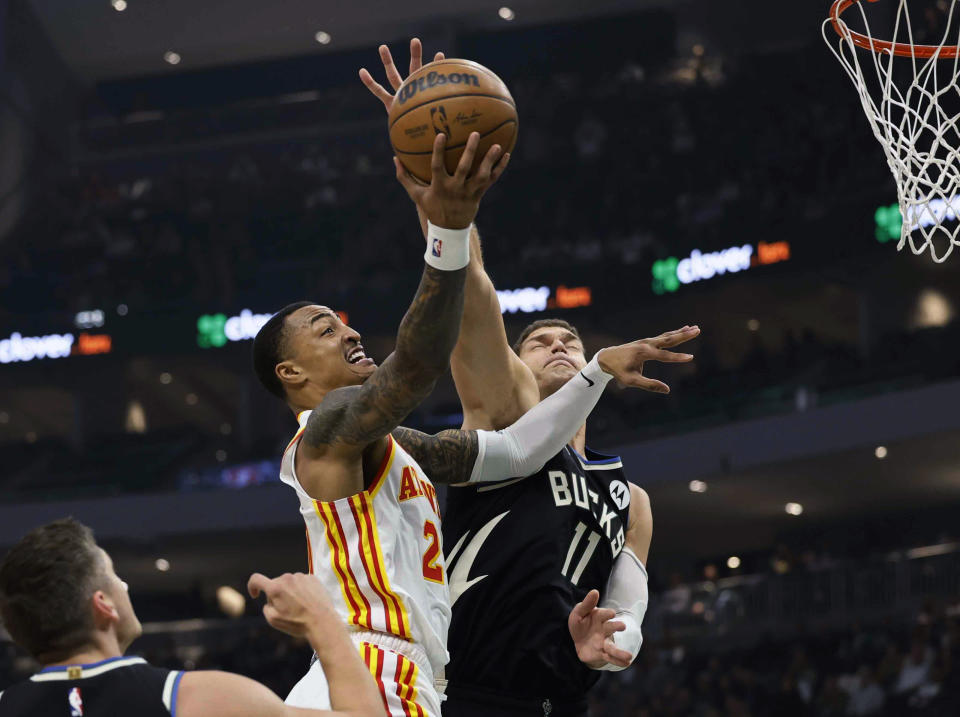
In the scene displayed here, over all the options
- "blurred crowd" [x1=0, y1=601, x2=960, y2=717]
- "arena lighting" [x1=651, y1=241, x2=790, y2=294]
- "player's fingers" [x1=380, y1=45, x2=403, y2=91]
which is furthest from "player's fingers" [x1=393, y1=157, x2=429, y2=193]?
"arena lighting" [x1=651, y1=241, x2=790, y2=294]

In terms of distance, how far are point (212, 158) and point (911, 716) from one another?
19.3 m

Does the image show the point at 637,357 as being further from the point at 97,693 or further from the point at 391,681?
the point at 97,693

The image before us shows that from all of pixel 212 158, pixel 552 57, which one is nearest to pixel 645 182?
pixel 552 57

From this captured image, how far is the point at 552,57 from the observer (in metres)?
26.6

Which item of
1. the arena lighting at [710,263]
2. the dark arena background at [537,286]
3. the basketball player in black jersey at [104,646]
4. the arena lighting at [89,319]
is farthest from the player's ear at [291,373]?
the arena lighting at [89,319]

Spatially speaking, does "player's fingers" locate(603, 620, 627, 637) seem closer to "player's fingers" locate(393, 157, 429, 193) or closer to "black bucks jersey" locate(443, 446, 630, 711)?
"black bucks jersey" locate(443, 446, 630, 711)

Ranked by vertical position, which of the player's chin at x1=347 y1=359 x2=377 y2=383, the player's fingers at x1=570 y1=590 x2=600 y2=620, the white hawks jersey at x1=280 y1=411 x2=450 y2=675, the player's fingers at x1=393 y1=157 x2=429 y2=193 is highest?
the player's fingers at x1=393 y1=157 x2=429 y2=193

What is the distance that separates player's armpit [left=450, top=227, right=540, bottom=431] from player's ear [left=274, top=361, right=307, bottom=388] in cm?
66

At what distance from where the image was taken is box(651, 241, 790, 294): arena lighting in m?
22.0

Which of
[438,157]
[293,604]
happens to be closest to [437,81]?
[438,157]

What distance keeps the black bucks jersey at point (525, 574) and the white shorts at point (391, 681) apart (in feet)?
2.59

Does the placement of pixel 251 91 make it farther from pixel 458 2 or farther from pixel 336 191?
pixel 458 2

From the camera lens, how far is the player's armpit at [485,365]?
14.8ft

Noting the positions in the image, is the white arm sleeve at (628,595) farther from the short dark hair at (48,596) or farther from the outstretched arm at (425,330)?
the short dark hair at (48,596)
